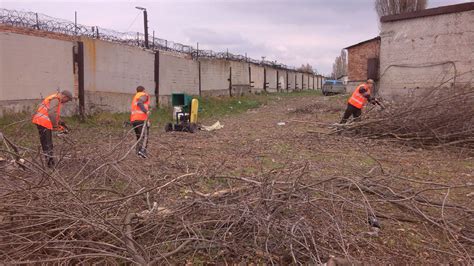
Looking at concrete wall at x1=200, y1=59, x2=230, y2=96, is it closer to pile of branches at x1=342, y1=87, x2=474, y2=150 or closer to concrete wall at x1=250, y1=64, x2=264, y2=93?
concrete wall at x1=250, y1=64, x2=264, y2=93

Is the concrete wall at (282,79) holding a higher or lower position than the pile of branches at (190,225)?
higher

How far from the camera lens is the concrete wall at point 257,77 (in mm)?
27672

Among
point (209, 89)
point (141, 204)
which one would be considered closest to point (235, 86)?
point (209, 89)

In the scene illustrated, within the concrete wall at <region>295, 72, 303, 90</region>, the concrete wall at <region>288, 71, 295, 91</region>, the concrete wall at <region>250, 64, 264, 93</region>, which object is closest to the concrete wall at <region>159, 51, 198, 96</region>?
the concrete wall at <region>250, 64, 264, 93</region>

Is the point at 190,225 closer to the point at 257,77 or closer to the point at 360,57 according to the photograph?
the point at 360,57

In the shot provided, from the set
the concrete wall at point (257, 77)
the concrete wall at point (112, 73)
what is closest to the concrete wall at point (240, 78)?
the concrete wall at point (257, 77)

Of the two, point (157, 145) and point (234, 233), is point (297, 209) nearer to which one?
point (234, 233)

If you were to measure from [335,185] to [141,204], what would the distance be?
6.48 feet

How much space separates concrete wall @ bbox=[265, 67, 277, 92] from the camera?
3139 cm

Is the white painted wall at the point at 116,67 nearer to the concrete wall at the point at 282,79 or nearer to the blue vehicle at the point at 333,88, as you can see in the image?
the blue vehicle at the point at 333,88

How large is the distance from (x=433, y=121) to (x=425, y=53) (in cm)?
488

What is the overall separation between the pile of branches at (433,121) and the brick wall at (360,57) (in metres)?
17.2

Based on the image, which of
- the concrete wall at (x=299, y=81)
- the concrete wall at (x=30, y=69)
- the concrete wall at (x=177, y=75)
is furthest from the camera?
the concrete wall at (x=299, y=81)

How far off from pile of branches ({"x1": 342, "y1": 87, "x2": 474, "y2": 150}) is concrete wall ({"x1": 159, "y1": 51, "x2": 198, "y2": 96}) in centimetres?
1016
